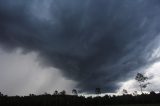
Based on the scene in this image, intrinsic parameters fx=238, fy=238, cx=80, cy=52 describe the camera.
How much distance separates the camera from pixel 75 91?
18100cm

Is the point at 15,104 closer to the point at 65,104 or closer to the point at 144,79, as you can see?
the point at 65,104

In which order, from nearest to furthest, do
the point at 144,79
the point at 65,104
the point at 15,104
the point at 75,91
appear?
the point at 15,104, the point at 65,104, the point at 144,79, the point at 75,91

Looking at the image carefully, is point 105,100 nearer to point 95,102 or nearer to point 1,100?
point 95,102

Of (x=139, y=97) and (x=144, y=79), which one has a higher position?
(x=144, y=79)

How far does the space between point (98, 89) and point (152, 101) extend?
2341 inches

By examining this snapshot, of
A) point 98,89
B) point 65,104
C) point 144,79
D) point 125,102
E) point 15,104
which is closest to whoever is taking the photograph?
point 15,104

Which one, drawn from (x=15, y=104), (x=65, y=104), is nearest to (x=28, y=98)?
(x=15, y=104)

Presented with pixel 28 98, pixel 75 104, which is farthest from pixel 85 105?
pixel 28 98

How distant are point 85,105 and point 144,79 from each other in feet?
171

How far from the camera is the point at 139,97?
120000mm

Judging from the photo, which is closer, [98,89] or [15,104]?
[15,104]

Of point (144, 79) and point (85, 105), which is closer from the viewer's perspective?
point (85, 105)

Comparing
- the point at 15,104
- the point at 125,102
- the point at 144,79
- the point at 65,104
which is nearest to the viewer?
the point at 15,104

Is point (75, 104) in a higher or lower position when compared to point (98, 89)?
lower
